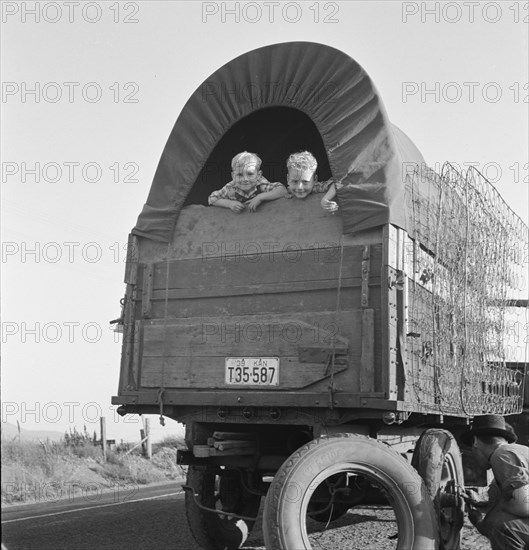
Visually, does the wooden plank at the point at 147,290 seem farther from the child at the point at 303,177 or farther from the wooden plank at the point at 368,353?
the wooden plank at the point at 368,353

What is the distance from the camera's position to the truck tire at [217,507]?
619cm

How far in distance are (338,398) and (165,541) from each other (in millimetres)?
2584

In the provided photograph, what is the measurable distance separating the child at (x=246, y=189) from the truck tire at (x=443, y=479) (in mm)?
2250

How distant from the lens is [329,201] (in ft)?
18.9

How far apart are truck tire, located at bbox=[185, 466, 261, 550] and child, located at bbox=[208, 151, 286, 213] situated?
2204 millimetres

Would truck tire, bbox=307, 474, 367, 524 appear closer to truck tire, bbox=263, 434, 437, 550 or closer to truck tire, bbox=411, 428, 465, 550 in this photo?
truck tire, bbox=411, 428, 465, 550

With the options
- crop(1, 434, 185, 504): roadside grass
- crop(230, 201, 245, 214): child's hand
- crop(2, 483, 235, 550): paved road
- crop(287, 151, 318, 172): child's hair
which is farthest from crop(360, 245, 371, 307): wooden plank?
crop(1, 434, 185, 504): roadside grass

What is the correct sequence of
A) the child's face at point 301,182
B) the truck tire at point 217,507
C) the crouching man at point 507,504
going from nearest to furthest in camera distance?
the crouching man at point 507,504, the child's face at point 301,182, the truck tire at point 217,507

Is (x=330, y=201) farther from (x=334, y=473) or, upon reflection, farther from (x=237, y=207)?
(x=334, y=473)

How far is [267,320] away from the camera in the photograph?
575 cm

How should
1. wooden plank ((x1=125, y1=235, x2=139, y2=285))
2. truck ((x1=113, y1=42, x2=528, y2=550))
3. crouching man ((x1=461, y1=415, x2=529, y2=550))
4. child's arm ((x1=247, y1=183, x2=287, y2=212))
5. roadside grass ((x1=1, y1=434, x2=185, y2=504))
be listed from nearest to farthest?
crouching man ((x1=461, y1=415, x2=529, y2=550)) → truck ((x1=113, y1=42, x2=528, y2=550)) → child's arm ((x1=247, y1=183, x2=287, y2=212)) → wooden plank ((x1=125, y1=235, x2=139, y2=285)) → roadside grass ((x1=1, y1=434, x2=185, y2=504))

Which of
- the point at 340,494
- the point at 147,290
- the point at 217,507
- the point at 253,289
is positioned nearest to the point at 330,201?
the point at 253,289

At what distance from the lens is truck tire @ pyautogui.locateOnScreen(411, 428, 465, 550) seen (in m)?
5.30

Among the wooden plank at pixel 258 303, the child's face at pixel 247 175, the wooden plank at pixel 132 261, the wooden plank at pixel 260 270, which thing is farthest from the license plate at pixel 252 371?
the child's face at pixel 247 175
